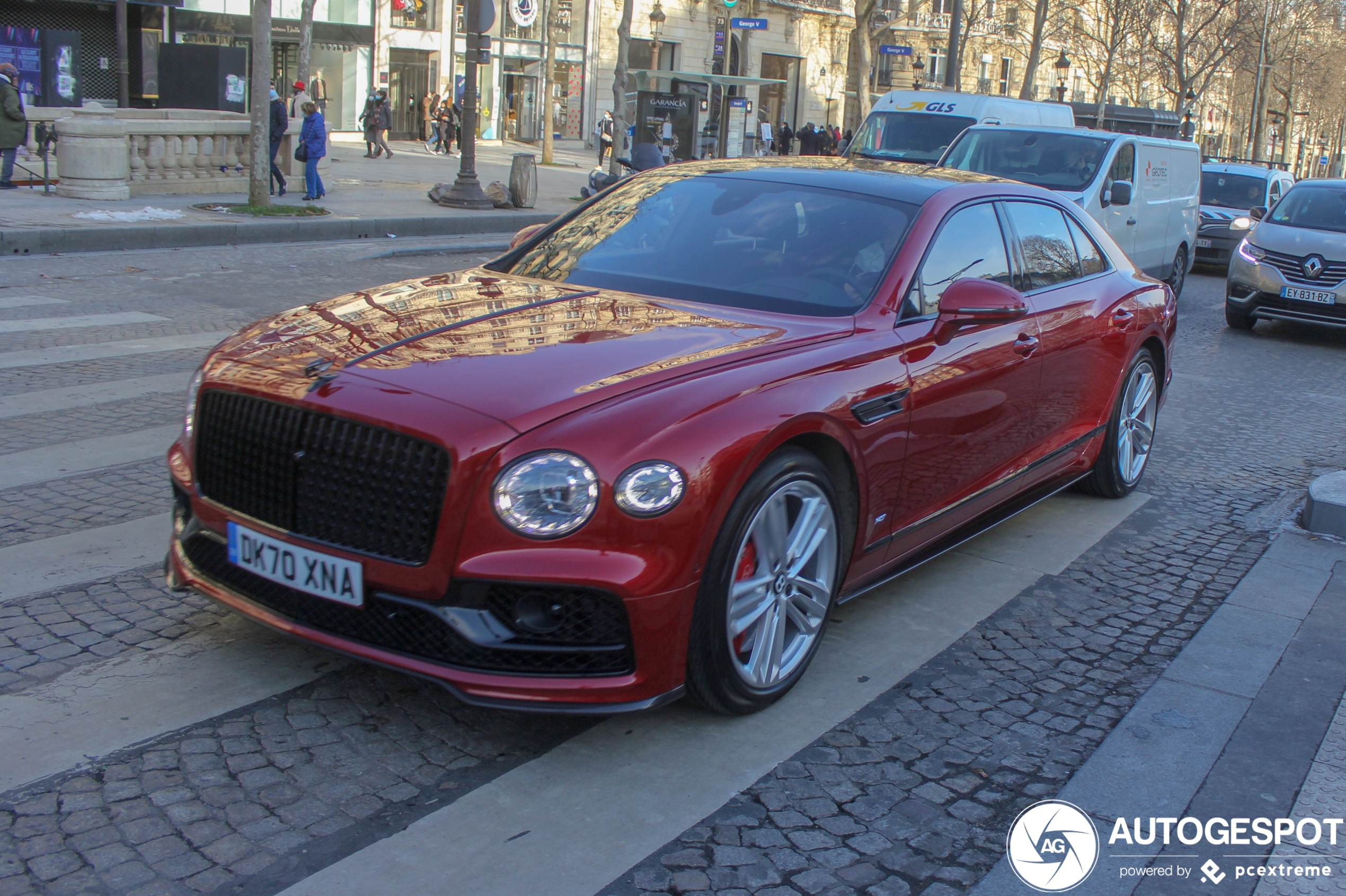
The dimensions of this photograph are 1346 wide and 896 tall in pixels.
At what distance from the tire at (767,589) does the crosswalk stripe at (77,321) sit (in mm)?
7048

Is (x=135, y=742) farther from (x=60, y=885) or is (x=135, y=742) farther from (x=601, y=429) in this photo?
(x=601, y=429)

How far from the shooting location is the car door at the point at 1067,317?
513cm

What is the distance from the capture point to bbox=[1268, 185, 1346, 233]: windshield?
531 inches

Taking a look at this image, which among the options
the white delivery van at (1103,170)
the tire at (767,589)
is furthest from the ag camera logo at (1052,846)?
the white delivery van at (1103,170)

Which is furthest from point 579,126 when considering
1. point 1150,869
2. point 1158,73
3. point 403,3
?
point 1150,869

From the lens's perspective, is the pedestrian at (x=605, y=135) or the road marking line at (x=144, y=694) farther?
the pedestrian at (x=605, y=135)

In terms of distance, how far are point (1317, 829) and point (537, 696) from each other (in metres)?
2.01

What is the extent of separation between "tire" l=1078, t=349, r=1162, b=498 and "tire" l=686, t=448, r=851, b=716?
269 centimetres

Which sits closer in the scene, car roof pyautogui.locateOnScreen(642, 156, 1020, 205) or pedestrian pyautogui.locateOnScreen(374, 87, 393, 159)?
car roof pyautogui.locateOnScreen(642, 156, 1020, 205)

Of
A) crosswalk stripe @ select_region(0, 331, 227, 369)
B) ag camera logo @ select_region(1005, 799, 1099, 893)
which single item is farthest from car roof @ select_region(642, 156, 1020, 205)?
crosswalk stripe @ select_region(0, 331, 227, 369)

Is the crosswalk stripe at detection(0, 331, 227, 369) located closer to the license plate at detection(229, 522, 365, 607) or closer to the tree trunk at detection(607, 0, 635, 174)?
the license plate at detection(229, 522, 365, 607)

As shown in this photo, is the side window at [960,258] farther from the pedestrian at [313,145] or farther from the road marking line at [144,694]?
the pedestrian at [313,145]

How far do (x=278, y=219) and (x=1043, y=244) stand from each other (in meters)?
12.9

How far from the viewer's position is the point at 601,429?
3123 millimetres
